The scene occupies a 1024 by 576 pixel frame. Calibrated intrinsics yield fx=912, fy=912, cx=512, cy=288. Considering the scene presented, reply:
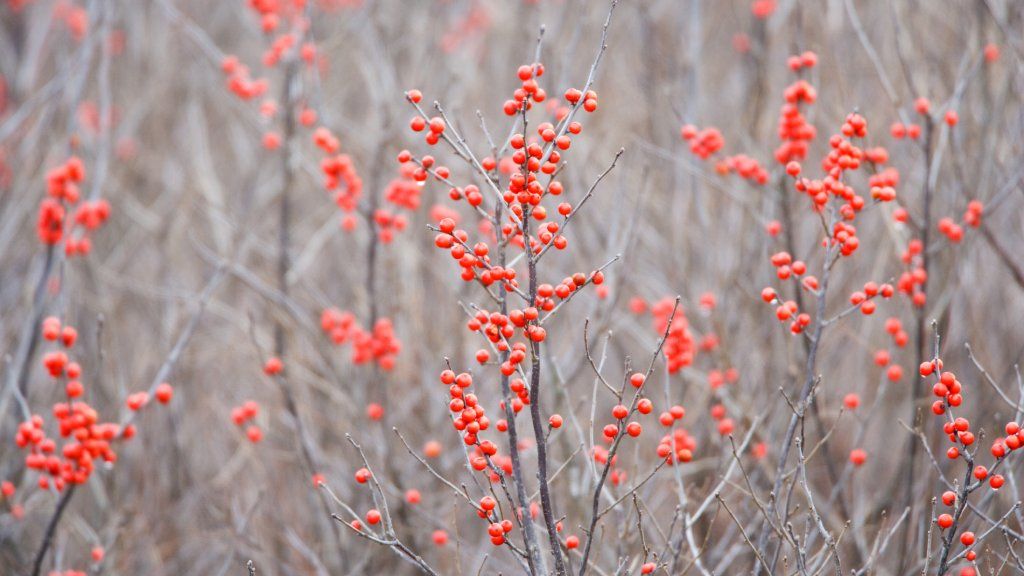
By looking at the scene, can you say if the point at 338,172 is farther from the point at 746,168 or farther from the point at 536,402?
the point at 536,402

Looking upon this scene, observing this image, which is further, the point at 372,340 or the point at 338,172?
the point at 372,340

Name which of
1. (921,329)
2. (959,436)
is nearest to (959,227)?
(921,329)

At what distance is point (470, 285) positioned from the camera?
6.16 m

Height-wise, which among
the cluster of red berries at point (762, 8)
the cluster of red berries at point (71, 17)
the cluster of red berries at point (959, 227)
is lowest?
the cluster of red berries at point (959, 227)

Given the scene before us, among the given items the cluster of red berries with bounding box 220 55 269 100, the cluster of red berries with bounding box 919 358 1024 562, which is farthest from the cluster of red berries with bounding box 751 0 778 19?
the cluster of red berries with bounding box 919 358 1024 562

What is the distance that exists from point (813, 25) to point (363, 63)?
3477 mm

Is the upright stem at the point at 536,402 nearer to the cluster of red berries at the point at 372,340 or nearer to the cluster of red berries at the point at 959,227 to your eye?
the cluster of red berries at the point at 372,340

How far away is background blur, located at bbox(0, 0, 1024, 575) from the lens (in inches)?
207

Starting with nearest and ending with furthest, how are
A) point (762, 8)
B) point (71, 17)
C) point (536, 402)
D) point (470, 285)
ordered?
point (536, 402) → point (470, 285) → point (762, 8) → point (71, 17)

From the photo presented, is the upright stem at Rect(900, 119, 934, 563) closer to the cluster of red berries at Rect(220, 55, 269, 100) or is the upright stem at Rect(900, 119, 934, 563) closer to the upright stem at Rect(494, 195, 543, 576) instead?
the upright stem at Rect(494, 195, 543, 576)

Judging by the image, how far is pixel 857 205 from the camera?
11.9 feet

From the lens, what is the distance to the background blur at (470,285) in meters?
5.25

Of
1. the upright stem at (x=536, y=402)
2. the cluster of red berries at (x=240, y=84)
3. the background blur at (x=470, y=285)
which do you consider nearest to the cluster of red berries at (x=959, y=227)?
the background blur at (x=470, y=285)

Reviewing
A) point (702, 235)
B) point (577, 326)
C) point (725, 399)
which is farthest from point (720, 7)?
point (725, 399)
